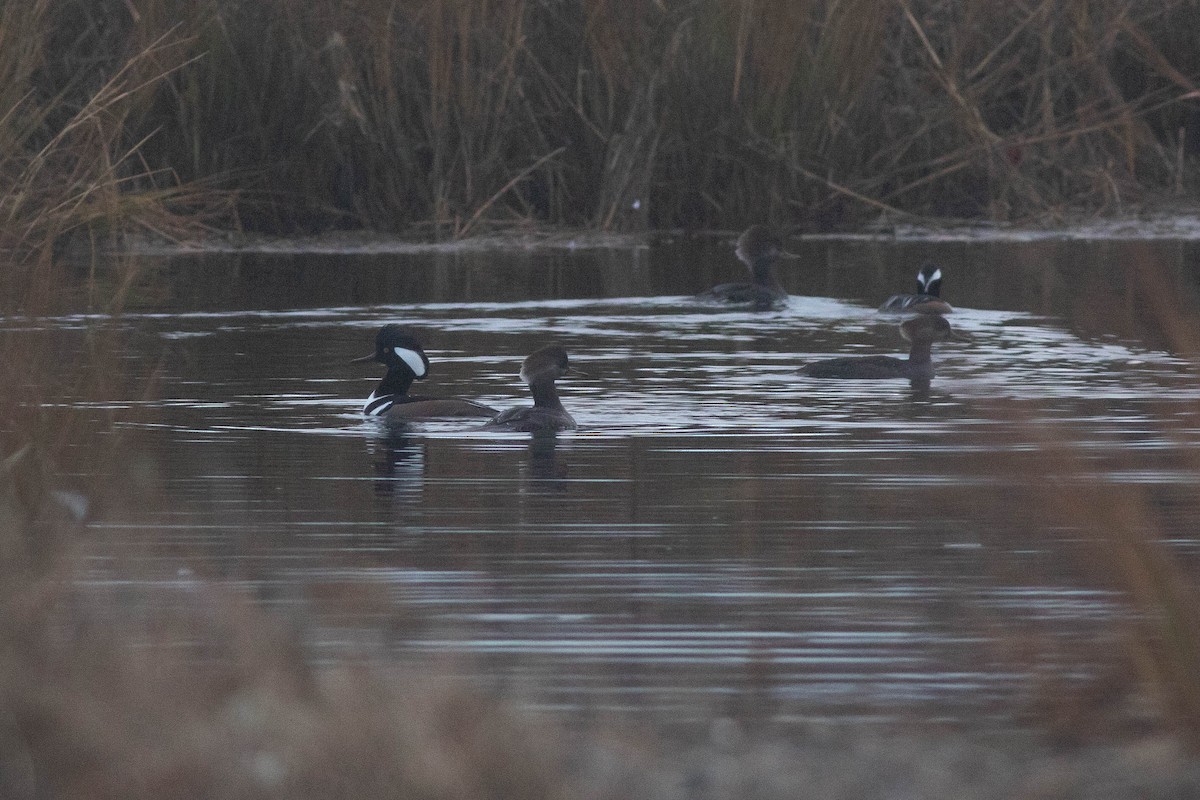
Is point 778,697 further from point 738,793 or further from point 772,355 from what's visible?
point 772,355

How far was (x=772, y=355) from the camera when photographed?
47.4 feet

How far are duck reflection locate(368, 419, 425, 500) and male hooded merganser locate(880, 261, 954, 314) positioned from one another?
17.0 feet

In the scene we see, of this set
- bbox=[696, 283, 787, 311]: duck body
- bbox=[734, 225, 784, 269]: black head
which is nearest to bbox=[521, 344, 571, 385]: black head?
bbox=[696, 283, 787, 311]: duck body

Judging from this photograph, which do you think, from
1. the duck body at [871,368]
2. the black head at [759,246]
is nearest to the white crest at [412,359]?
the duck body at [871,368]

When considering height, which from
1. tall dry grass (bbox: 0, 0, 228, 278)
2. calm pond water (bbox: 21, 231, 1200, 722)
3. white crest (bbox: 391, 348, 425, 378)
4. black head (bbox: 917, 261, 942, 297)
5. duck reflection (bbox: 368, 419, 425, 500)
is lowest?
duck reflection (bbox: 368, 419, 425, 500)

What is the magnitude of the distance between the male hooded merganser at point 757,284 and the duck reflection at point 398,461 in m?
5.64

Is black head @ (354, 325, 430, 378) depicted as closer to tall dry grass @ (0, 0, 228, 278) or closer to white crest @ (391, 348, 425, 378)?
white crest @ (391, 348, 425, 378)

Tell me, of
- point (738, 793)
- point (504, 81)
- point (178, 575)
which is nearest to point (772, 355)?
point (504, 81)

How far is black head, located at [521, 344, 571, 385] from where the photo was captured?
37.5 feet

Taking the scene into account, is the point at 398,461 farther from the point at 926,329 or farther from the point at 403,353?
the point at 926,329

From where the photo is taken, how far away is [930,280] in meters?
16.2

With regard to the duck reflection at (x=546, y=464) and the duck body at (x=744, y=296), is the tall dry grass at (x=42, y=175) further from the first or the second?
the duck body at (x=744, y=296)

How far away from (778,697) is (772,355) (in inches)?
354

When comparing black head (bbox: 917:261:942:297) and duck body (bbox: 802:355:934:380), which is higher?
black head (bbox: 917:261:942:297)
